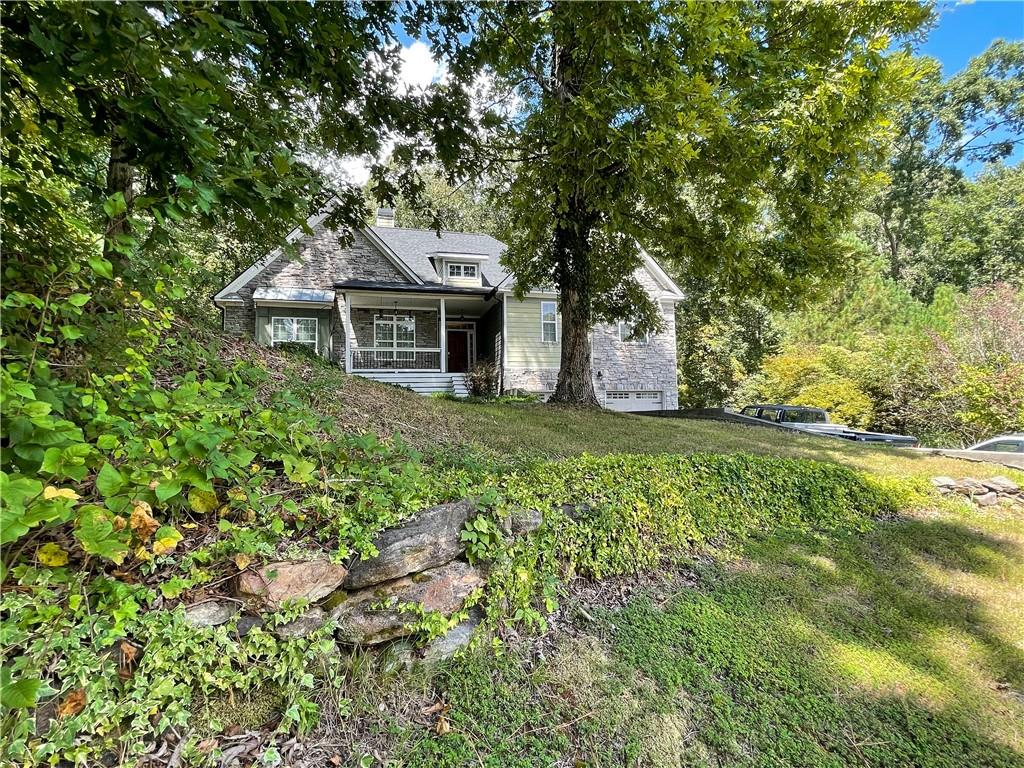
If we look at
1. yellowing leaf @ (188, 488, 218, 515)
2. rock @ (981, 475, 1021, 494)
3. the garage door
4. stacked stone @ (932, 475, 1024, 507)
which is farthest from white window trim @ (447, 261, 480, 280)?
yellowing leaf @ (188, 488, 218, 515)

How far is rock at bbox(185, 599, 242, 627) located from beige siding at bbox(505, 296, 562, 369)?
13189 millimetres

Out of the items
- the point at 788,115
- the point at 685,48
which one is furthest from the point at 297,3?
the point at 788,115

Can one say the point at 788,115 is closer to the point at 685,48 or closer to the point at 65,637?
the point at 685,48

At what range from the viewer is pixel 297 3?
375 centimetres

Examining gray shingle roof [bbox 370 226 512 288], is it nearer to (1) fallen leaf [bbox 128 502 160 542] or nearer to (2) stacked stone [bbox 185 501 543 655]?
(2) stacked stone [bbox 185 501 543 655]

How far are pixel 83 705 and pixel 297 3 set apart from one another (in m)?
4.86

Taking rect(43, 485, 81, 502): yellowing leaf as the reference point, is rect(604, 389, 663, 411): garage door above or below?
below

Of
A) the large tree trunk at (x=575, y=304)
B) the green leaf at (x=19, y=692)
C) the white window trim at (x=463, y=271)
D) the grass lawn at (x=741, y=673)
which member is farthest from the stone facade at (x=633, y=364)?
the green leaf at (x=19, y=692)

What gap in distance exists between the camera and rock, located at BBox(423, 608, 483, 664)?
7.89 ft

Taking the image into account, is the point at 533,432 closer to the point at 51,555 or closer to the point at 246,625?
the point at 246,625

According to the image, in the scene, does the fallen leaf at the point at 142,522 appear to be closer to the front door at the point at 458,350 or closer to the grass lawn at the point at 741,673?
the grass lawn at the point at 741,673

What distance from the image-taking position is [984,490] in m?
5.69

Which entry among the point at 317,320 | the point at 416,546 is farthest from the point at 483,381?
the point at 416,546

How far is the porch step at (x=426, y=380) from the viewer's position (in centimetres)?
1363
